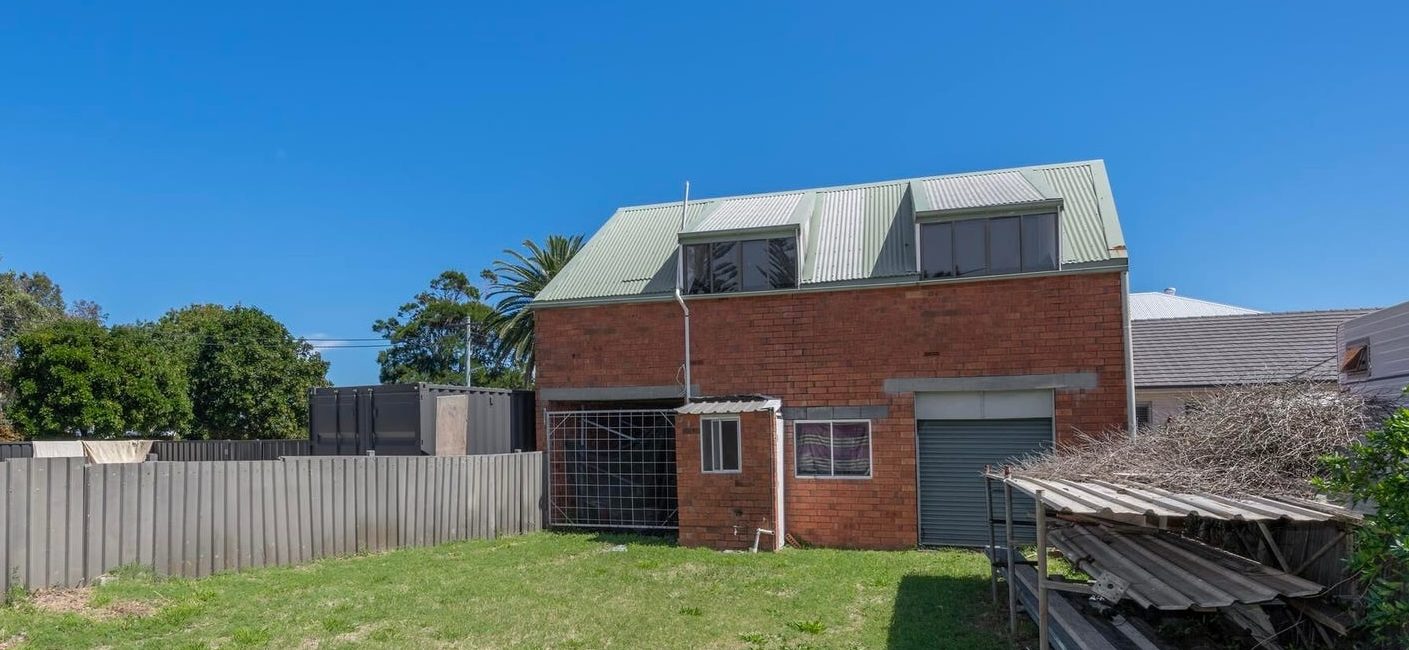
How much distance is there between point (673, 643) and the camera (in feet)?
25.2

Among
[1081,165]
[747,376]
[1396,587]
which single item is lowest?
[1396,587]

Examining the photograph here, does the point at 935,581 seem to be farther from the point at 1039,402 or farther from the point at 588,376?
the point at 588,376

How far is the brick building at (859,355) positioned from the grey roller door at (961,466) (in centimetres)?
3

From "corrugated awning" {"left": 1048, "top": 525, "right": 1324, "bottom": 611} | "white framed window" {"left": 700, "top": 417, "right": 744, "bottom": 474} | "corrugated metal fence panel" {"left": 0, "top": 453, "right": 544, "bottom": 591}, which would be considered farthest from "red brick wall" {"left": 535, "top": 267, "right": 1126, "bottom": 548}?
"corrugated awning" {"left": 1048, "top": 525, "right": 1324, "bottom": 611}

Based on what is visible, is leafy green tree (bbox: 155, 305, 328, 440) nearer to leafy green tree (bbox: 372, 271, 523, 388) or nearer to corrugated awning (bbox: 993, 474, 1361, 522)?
leafy green tree (bbox: 372, 271, 523, 388)

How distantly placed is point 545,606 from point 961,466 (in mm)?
7048

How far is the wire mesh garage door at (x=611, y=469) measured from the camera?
49.6 feet

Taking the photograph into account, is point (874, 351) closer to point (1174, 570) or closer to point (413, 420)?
point (1174, 570)

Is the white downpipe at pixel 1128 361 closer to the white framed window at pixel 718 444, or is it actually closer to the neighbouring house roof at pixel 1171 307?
the white framed window at pixel 718 444

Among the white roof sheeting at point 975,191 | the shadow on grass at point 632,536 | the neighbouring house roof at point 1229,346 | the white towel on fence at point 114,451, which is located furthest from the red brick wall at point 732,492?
the white towel on fence at point 114,451

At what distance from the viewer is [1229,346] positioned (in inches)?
740

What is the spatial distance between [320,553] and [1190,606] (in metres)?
10.9

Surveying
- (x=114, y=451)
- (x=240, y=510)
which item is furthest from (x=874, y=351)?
(x=114, y=451)

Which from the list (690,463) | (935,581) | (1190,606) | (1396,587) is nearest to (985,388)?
(935,581)
